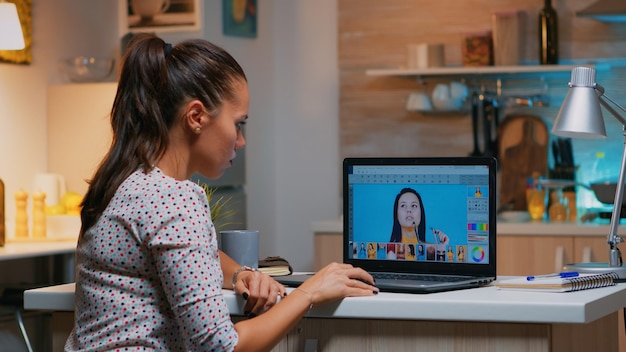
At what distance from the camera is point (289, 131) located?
5.54 metres

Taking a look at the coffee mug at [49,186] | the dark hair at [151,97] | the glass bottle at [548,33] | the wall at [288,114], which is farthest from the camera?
the wall at [288,114]

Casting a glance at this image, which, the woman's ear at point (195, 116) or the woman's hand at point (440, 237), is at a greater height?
the woman's ear at point (195, 116)

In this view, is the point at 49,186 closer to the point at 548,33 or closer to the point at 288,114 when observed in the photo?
the point at 288,114

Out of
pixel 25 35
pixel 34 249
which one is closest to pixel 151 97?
pixel 34 249

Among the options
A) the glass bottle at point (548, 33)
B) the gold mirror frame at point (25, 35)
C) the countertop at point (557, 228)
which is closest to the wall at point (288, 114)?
the gold mirror frame at point (25, 35)

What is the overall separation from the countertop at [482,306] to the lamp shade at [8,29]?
235cm

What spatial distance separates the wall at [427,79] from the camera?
4910mm

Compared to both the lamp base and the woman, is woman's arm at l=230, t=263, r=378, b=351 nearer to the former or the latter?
the woman

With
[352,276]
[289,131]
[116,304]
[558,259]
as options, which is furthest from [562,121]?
[289,131]

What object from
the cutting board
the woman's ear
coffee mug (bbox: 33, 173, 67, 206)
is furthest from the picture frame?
the woman's ear

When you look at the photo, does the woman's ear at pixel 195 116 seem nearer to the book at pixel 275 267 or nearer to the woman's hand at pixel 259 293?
the woman's hand at pixel 259 293

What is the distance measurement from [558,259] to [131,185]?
114 inches

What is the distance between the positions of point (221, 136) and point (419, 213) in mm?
594

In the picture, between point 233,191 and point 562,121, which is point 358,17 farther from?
point 562,121
